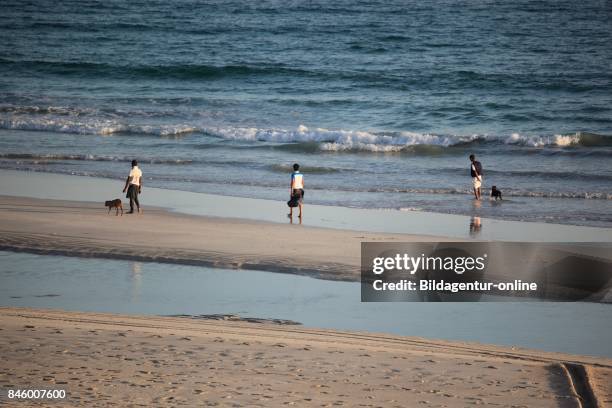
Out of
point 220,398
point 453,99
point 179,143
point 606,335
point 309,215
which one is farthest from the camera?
point 453,99

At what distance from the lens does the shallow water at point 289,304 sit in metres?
12.0

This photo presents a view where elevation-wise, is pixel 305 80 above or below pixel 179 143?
above

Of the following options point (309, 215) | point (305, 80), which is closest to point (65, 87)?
point (305, 80)

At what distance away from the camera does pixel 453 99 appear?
40.5 meters

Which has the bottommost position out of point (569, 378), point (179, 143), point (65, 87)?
point (569, 378)

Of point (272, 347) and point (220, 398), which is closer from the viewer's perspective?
point (220, 398)

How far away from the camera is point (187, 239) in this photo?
1705cm

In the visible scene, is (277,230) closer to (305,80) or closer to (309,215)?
(309,215)

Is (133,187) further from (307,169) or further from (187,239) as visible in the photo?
(307,169)

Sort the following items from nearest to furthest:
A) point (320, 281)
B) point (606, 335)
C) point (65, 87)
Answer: point (606, 335) → point (320, 281) → point (65, 87)

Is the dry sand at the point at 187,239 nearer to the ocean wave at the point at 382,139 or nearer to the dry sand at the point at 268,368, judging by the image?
the dry sand at the point at 268,368

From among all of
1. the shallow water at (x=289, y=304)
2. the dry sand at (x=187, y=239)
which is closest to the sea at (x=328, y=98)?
the dry sand at (x=187, y=239)

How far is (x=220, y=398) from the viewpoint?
8812mm

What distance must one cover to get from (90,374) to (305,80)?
3752cm
